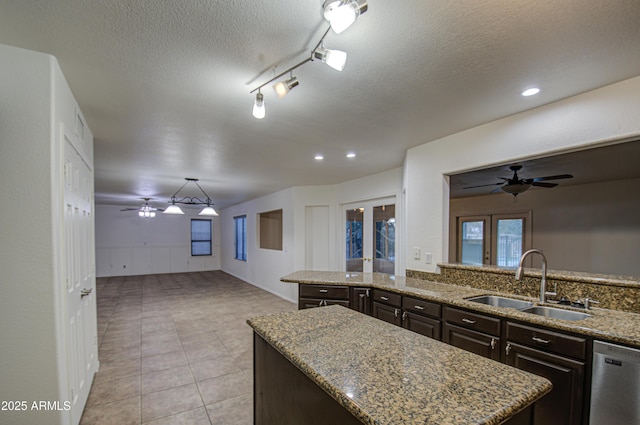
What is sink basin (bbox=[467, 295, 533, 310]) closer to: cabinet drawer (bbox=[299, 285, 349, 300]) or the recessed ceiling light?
cabinet drawer (bbox=[299, 285, 349, 300])

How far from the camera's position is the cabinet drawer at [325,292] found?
3139 millimetres

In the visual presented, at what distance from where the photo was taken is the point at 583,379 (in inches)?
65.2

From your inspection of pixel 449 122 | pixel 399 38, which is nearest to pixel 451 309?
pixel 449 122

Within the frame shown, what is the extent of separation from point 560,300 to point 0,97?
12.6 ft

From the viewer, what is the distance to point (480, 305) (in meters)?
2.19

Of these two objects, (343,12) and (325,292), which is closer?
(343,12)

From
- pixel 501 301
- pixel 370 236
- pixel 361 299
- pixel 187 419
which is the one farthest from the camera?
pixel 370 236

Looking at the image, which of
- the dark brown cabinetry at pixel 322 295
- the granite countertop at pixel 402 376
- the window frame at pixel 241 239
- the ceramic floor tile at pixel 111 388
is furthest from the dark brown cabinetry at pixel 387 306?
the window frame at pixel 241 239

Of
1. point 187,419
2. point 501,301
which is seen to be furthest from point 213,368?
point 501,301

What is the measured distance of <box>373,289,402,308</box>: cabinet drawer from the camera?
9.11ft

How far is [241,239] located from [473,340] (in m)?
8.06

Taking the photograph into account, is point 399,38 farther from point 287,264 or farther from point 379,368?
point 287,264

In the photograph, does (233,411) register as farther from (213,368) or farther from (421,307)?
(421,307)

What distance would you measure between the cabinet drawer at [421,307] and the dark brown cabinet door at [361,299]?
45cm
